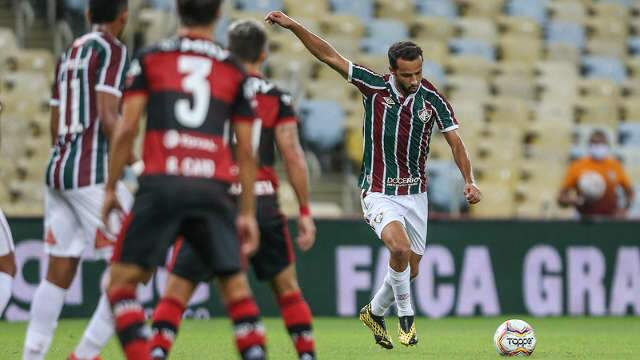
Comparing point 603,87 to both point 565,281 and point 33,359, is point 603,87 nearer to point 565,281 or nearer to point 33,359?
point 565,281

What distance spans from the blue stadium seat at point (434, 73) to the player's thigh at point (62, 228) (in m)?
11.0

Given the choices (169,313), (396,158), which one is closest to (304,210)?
(169,313)

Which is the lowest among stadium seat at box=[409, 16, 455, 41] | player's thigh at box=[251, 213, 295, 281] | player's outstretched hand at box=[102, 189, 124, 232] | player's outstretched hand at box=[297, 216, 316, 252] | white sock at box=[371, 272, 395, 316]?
white sock at box=[371, 272, 395, 316]

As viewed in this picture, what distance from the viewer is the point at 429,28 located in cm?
1908

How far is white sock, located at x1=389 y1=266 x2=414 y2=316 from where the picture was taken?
10.1 m

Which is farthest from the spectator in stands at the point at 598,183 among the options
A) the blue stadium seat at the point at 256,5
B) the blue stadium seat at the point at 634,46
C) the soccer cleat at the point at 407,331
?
the soccer cleat at the point at 407,331

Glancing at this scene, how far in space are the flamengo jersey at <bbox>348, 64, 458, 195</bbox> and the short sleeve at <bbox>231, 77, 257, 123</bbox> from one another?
3982 mm

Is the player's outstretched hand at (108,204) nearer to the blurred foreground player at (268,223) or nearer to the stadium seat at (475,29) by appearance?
the blurred foreground player at (268,223)

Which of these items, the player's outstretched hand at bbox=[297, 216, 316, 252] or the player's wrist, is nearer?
the player's outstretched hand at bbox=[297, 216, 316, 252]

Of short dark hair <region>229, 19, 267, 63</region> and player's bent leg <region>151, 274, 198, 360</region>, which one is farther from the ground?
short dark hair <region>229, 19, 267, 63</region>

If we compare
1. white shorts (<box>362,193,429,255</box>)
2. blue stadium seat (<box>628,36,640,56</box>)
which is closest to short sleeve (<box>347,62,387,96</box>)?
white shorts (<box>362,193,429,255</box>)

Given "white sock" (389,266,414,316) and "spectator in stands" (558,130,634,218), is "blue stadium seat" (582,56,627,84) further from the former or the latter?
"white sock" (389,266,414,316)

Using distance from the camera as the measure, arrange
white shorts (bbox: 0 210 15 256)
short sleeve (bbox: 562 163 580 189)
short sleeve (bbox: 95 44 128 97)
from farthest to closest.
→ short sleeve (bbox: 562 163 580 189) → white shorts (bbox: 0 210 15 256) → short sleeve (bbox: 95 44 128 97)

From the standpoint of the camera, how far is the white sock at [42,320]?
7.20 meters
